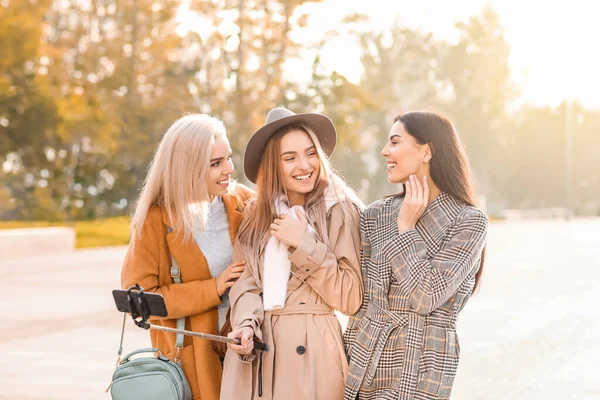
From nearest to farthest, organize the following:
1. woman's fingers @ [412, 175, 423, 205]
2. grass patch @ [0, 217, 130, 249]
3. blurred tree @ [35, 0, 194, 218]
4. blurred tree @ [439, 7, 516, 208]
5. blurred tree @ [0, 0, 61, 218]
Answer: woman's fingers @ [412, 175, 423, 205]
blurred tree @ [0, 0, 61, 218]
grass patch @ [0, 217, 130, 249]
blurred tree @ [35, 0, 194, 218]
blurred tree @ [439, 7, 516, 208]

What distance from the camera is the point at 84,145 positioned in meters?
35.1

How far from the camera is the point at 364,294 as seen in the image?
392 centimetres

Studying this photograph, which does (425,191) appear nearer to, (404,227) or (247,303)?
(404,227)

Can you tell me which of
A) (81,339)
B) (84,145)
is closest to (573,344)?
(81,339)

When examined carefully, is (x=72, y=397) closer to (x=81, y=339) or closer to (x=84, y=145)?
(x=81, y=339)

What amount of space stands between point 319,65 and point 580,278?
15.4 meters

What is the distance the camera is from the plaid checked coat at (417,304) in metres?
3.70

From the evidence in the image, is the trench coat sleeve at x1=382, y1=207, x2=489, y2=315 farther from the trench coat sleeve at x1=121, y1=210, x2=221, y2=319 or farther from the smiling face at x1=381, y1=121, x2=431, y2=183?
the trench coat sleeve at x1=121, y1=210, x2=221, y2=319

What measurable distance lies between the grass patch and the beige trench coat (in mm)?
21625

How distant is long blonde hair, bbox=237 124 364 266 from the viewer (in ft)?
13.2

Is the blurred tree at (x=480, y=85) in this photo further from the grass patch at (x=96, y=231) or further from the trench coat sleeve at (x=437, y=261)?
the trench coat sleeve at (x=437, y=261)

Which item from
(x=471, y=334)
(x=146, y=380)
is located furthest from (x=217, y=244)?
(x=471, y=334)

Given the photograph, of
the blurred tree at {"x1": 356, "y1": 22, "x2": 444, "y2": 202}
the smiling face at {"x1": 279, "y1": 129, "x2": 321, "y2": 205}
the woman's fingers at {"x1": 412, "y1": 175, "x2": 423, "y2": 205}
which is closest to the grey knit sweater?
the smiling face at {"x1": 279, "y1": 129, "x2": 321, "y2": 205}

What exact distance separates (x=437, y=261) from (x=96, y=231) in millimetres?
25133
